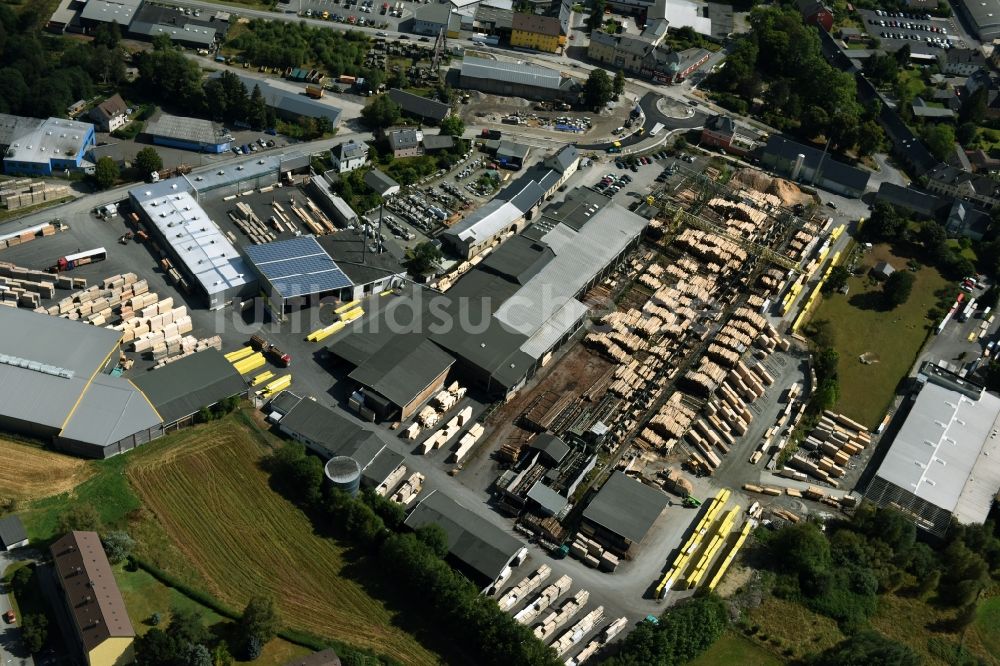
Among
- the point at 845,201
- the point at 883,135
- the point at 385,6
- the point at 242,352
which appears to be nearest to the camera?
the point at 242,352

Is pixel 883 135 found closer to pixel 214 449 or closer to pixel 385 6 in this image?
pixel 385 6

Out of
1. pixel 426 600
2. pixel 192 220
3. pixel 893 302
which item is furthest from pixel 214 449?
pixel 893 302

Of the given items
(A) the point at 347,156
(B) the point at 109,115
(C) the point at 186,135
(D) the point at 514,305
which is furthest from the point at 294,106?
(D) the point at 514,305

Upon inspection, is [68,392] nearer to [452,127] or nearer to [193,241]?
[193,241]

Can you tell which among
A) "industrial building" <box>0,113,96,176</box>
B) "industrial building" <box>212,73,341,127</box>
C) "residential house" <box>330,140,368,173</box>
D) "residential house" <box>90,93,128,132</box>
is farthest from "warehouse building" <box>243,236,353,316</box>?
"residential house" <box>90,93,128,132</box>

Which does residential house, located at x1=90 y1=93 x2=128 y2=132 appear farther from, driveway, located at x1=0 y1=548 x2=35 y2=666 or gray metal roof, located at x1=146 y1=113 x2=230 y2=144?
driveway, located at x1=0 y1=548 x2=35 y2=666

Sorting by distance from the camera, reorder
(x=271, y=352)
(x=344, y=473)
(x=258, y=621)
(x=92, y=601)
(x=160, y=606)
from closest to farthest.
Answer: (x=92, y=601), (x=258, y=621), (x=160, y=606), (x=344, y=473), (x=271, y=352)

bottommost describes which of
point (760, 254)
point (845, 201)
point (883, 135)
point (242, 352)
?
point (242, 352)
